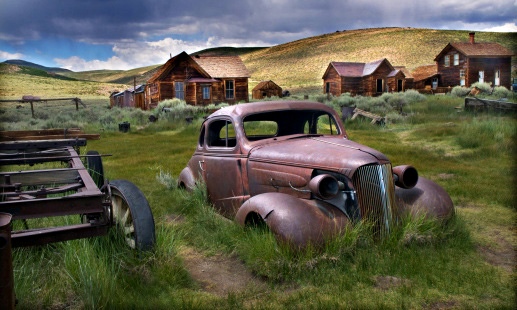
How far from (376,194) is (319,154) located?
68 centimetres

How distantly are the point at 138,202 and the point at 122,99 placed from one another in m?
50.1

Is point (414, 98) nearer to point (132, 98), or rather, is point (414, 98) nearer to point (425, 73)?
point (425, 73)

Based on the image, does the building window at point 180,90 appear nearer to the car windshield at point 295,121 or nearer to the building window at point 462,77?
the building window at point 462,77

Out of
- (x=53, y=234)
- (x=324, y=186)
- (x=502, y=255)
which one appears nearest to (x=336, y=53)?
(x=502, y=255)

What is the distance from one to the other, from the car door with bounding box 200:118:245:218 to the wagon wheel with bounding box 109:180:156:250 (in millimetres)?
1513

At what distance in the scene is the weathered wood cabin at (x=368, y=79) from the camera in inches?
1879

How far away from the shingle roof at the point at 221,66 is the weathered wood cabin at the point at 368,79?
13297 mm

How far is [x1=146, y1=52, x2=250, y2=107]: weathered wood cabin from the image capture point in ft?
114

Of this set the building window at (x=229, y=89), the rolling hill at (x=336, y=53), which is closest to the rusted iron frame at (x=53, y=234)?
the building window at (x=229, y=89)

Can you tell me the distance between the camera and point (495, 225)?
6043 millimetres

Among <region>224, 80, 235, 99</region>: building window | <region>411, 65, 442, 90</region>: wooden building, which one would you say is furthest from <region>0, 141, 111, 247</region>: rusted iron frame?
<region>411, 65, 442, 90</region>: wooden building

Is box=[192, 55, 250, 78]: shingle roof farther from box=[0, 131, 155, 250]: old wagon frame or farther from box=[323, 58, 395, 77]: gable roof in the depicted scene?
box=[0, 131, 155, 250]: old wagon frame

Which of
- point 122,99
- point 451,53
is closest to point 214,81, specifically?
point 122,99

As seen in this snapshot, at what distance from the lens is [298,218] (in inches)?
170
